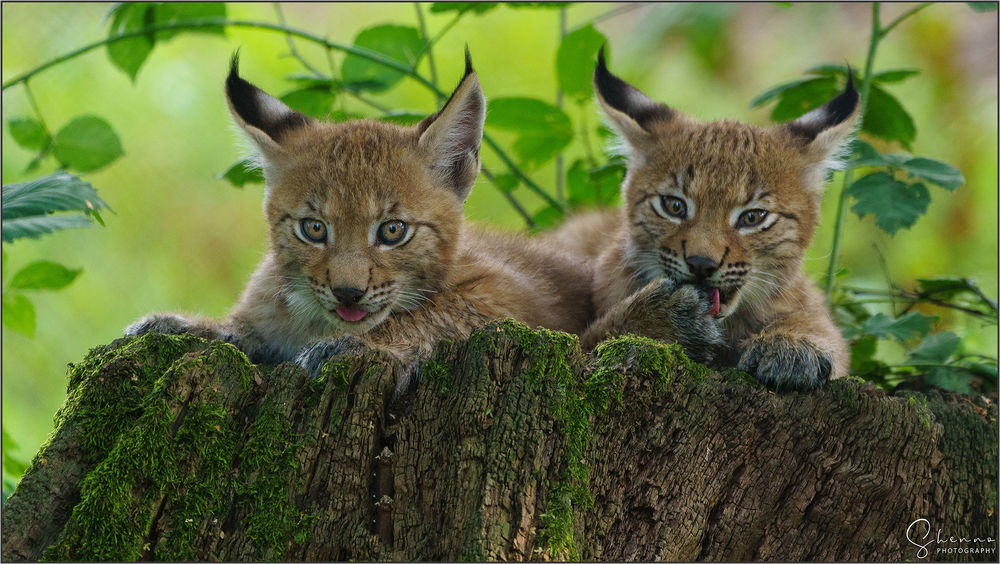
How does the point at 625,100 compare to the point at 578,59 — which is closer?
the point at 625,100

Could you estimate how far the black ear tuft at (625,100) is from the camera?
5.32m

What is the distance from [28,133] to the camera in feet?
19.6

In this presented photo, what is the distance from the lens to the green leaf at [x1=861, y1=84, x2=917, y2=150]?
593 cm

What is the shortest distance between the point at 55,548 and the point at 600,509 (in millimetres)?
1900

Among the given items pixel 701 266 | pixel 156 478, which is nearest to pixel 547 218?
pixel 701 266

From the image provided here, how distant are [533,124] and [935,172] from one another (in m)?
2.49

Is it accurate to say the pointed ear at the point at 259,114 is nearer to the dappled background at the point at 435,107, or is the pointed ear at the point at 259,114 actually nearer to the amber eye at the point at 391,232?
the amber eye at the point at 391,232

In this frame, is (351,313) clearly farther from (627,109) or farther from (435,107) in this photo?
(435,107)

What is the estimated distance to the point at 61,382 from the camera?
767 cm

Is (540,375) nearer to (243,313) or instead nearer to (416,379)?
(416,379)

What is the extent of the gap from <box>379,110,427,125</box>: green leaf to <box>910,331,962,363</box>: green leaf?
329 cm

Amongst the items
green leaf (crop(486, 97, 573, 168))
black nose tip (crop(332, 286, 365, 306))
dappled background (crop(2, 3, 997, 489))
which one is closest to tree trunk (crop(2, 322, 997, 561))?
black nose tip (crop(332, 286, 365, 306))

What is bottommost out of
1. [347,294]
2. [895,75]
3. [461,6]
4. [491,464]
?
[491,464]

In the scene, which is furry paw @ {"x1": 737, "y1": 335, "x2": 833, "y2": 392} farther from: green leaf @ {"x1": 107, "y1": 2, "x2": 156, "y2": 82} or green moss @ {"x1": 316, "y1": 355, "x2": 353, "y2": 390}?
green leaf @ {"x1": 107, "y1": 2, "x2": 156, "y2": 82}
